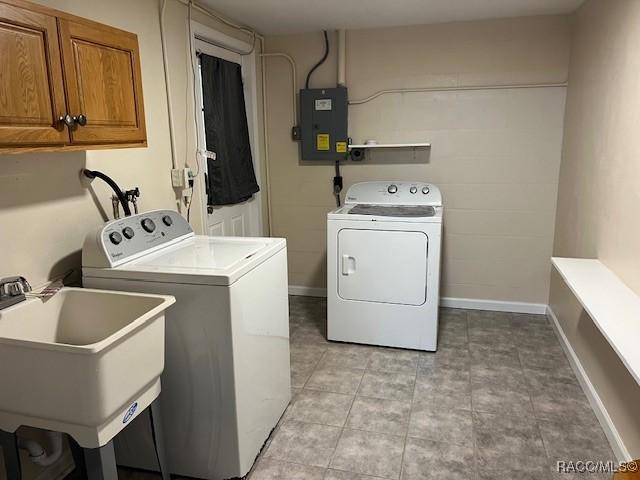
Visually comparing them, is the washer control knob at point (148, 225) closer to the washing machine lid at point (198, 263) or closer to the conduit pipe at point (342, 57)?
the washing machine lid at point (198, 263)

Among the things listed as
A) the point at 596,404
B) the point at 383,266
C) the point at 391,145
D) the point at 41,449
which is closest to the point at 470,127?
the point at 391,145

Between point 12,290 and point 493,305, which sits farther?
point 493,305

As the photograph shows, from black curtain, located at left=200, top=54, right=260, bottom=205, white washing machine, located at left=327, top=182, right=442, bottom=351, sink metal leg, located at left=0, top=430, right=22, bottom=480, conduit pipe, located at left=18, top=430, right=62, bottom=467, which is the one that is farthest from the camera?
black curtain, located at left=200, top=54, right=260, bottom=205

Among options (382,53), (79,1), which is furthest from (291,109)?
(79,1)

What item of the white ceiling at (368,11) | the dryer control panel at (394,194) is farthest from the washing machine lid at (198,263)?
the white ceiling at (368,11)

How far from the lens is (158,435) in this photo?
1791 millimetres

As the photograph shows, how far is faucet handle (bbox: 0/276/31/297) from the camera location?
1.54 metres

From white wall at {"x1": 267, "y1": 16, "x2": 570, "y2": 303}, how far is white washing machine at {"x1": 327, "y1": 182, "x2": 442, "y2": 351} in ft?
1.92

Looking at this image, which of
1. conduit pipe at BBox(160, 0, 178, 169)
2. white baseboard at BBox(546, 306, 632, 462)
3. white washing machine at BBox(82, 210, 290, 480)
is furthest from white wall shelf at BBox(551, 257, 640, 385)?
conduit pipe at BBox(160, 0, 178, 169)

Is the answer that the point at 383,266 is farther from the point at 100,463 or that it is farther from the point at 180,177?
the point at 100,463

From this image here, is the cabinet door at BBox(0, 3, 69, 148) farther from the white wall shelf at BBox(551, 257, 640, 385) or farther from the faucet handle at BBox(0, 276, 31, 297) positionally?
the white wall shelf at BBox(551, 257, 640, 385)

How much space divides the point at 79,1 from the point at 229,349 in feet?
5.09

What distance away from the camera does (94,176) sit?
204 cm

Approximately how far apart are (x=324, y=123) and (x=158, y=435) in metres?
2.60
